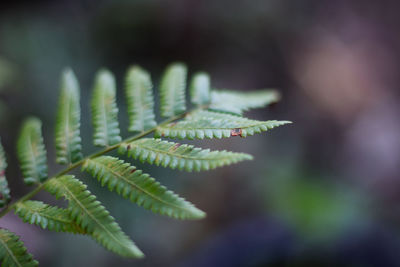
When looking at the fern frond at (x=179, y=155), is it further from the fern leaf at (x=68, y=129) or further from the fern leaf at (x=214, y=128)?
the fern leaf at (x=68, y=129)

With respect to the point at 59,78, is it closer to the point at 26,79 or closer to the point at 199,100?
the point at 26,79

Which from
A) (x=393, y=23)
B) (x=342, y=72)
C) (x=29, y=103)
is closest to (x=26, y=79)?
(x=29, y=103)

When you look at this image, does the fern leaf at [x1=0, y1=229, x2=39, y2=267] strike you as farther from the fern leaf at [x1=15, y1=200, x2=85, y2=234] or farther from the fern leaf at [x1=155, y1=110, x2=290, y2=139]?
the fern leaf at [x1=155, y1=110, x2=290, y2=139]

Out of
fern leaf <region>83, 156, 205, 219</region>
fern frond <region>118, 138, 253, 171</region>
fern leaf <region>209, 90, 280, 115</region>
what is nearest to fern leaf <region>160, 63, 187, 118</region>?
fern leaf <region>209, 90, 280, 115</region>

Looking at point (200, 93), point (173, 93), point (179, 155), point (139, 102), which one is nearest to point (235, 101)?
point (200, 93)

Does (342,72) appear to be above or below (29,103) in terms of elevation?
above
